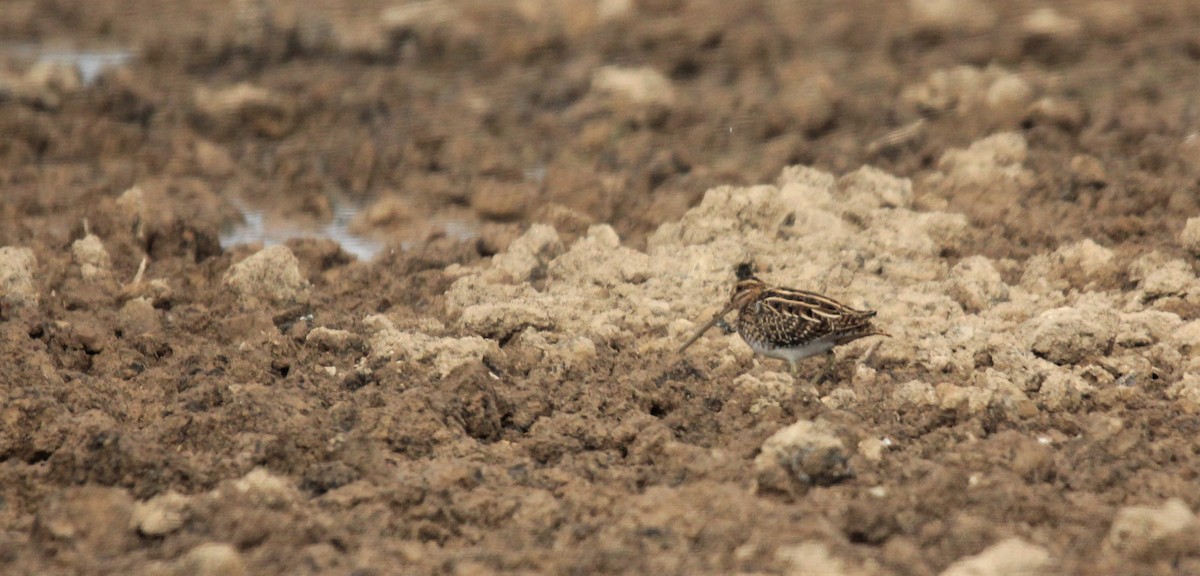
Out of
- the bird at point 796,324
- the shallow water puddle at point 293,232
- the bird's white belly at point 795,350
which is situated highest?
the bird at point 796,324

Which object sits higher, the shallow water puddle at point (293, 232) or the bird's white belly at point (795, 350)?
the bird's white belly at point (795, 350)

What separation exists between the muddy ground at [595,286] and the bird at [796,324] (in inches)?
5.4

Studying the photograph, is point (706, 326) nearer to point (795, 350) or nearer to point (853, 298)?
point (795, 350)

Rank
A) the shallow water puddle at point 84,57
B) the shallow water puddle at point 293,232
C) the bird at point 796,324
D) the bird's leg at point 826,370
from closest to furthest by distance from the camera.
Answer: the bird at point 796,324 < the bird's leg at point 826,370 < the shallow water puddle at point 293,232 < the shallow water puddle at point 84,57

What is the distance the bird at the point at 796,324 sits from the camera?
6520 millimetres

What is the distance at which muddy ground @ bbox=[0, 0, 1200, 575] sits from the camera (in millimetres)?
5125

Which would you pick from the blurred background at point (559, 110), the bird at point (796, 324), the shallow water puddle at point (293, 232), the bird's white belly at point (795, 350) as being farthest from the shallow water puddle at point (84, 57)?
the bird's white belly at point (795, 350)

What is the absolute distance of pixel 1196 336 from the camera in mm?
6711

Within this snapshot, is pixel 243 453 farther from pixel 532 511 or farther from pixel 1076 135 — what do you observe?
pixel 1076 135

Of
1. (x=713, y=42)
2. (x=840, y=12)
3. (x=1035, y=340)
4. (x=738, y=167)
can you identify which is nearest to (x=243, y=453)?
(x=1035, y=340)

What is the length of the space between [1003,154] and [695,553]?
16.1 feet

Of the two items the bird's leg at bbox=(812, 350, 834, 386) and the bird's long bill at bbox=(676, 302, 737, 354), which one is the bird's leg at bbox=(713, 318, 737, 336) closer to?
the bird's long bill at bbox=(676, 302, 737, 354)

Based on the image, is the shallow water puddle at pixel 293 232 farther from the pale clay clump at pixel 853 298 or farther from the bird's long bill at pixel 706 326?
the bird's long bill at pixel 706 326

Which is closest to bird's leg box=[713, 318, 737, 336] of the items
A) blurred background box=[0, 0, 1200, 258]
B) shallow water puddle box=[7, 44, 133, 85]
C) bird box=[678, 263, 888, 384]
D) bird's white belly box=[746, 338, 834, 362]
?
bird box=[678, 263, 888, 384]
